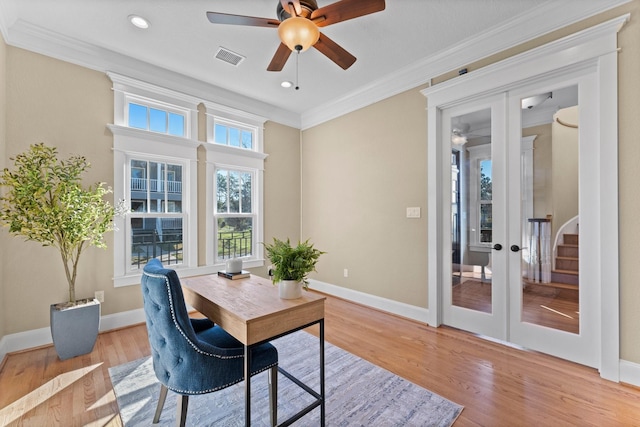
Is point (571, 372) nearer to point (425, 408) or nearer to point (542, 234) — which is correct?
point (542, 234)

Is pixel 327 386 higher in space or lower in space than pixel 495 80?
lower

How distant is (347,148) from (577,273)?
2938 mm

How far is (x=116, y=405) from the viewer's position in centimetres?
188

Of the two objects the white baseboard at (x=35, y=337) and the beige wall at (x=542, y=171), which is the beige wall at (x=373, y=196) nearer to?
the beige wall at (x=542, y=171)

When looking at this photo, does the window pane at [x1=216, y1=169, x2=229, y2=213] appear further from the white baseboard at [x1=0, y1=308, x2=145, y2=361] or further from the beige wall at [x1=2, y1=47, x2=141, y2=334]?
the white baseboard at [x1=0, y1=308, x2=145, y2=361]

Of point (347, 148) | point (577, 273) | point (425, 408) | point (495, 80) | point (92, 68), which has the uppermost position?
point (92, 68)

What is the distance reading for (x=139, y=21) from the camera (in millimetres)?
2506

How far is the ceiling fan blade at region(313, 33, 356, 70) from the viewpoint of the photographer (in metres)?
2.07

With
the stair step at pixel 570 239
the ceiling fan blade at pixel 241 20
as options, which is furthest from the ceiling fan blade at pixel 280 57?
the stair step at pixel 570 239

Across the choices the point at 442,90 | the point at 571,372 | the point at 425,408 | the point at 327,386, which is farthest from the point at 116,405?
the point at 442,90

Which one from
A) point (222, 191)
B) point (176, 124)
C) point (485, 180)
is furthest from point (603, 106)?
point (176, 124)

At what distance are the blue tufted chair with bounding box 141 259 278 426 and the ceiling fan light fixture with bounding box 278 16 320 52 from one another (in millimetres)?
1593

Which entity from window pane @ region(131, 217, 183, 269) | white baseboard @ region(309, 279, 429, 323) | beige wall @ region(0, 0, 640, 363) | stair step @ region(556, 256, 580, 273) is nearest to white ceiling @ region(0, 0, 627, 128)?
beige wall @ region(0, 0, 640, 363)

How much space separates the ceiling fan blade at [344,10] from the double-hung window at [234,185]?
2.45 m
